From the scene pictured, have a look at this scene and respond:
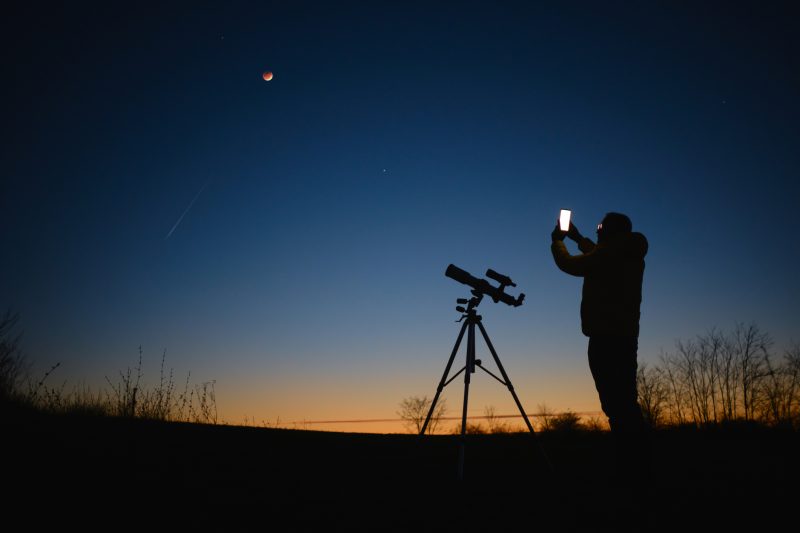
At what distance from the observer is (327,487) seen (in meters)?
3.37

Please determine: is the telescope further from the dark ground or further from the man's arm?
the dark ground

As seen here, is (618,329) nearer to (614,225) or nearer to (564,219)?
(614,225)

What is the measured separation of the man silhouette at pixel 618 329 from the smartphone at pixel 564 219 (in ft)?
1.50

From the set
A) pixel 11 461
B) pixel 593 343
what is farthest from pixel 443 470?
pixel 11 461

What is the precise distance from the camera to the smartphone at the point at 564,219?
4.45 metres

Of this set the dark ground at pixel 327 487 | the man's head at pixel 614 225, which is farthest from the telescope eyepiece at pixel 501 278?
the dark ground at pixel 327 487

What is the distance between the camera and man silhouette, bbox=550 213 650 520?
347 cm

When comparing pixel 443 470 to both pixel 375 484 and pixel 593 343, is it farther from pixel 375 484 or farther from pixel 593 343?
pixel 593 343

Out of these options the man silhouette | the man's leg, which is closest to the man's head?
the man silhouette

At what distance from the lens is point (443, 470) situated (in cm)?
436

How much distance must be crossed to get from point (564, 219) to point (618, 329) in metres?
1.31

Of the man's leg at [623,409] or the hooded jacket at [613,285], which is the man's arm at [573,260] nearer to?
the hooded jacket at [613,285]

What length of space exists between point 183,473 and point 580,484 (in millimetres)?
3461

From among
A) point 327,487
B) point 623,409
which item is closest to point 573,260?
point 623,409
